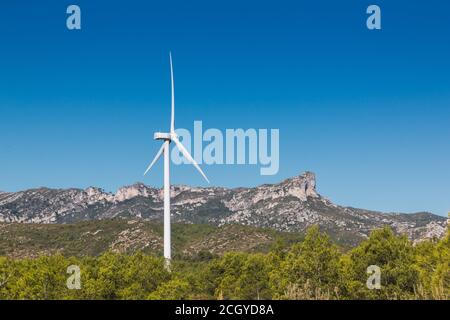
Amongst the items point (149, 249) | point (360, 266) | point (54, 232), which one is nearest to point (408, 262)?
point (360, 266)

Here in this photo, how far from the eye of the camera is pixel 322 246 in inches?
2231

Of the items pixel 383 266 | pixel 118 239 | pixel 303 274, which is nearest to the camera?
pixel 303 274

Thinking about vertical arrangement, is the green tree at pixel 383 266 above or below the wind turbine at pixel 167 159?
below

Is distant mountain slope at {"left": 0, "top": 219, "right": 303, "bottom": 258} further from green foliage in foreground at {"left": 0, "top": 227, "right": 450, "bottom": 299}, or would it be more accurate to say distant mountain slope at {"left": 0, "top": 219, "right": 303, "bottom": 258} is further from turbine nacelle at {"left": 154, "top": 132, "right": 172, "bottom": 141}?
turbine nacelle at {"left": 154, "top": 132, "right": 172, "bottom": 141}

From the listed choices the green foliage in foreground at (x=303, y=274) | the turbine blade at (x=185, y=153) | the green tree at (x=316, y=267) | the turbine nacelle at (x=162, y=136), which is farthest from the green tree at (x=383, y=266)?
the turbine nacelle at (x=162, y=136)

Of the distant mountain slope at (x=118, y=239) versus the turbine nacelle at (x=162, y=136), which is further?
the distant mountain slope at (x=118, y=239)

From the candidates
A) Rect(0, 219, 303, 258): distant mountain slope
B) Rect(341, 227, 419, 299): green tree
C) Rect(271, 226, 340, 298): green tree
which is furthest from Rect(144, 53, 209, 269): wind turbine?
Rect(0, 219, 303, 258): distant mountain slope

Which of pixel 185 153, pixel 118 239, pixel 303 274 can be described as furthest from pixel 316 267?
pixel 118 239

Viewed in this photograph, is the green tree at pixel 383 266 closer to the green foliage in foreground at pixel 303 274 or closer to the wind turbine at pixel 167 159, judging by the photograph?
the green foliage in foreground at pixel 303 274

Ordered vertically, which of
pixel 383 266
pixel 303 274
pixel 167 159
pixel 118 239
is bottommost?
pixel 118 239

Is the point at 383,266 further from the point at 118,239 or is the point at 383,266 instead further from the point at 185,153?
the point at 118,239

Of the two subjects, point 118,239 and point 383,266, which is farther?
point 118,239
